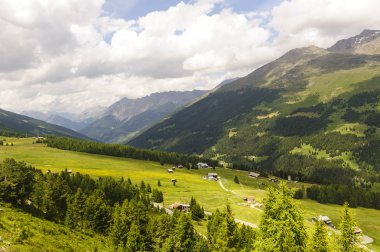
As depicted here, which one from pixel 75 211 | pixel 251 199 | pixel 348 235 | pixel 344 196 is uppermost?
pixel 348 235

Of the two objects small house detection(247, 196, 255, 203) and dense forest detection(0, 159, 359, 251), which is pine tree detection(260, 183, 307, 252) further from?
small house detection(247, 196, 255, 203)

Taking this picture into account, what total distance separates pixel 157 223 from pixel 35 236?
107 ft

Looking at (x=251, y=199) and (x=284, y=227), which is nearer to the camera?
(x=284, y=227)

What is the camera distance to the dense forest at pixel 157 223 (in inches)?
1273

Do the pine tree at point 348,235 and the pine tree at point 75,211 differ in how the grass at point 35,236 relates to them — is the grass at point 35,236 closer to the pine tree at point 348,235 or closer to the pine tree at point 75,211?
the pine tree at point 75,211

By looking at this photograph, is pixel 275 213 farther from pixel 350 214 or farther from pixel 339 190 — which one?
pixel 339 190

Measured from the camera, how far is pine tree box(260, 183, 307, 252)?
3144cm

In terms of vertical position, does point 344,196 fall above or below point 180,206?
above

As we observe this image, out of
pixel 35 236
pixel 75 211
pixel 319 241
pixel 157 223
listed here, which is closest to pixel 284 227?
pixel 319 241

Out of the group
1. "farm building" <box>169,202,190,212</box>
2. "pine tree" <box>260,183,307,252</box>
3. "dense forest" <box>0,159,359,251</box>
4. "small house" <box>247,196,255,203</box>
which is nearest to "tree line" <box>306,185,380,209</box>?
"small house" <box>247,196,255,203</box>

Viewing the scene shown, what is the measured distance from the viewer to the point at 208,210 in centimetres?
13050

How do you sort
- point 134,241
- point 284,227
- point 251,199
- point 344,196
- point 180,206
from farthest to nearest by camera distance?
point 344,196
point 251,199
point 180,206
point 134,241
point 284,227

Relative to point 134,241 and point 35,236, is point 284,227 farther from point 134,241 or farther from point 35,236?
point 134,241

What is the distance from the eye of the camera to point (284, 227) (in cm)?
3175
